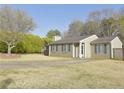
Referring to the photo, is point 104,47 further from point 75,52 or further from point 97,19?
point 97,19

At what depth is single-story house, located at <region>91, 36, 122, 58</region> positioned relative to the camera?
30.8 m

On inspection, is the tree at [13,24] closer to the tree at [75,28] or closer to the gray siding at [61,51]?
the gray siding at [61,51]

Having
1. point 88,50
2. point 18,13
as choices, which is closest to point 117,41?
point 88,50

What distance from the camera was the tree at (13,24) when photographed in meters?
33.2

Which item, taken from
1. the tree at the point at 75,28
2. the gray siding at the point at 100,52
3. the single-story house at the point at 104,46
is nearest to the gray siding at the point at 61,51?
the gray siding at the point at 100,52

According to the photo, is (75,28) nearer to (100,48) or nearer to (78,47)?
(78,47)

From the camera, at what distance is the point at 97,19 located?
55625 mm

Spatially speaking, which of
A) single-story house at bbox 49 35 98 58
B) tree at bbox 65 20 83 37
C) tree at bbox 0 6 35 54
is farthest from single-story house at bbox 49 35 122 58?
tree at bbox 65 20 83 37

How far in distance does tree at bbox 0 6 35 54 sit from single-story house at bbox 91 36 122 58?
383 inches

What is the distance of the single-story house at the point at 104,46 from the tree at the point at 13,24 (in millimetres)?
9718

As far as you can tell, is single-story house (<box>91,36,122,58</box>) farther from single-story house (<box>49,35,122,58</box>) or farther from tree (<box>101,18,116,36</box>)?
tree (<box>101,18,116,36</box>)

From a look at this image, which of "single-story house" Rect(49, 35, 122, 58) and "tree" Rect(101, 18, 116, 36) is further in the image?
"tree" Rect(101, 18, 116, 36)

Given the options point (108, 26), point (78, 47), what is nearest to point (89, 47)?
point (78, 47)
